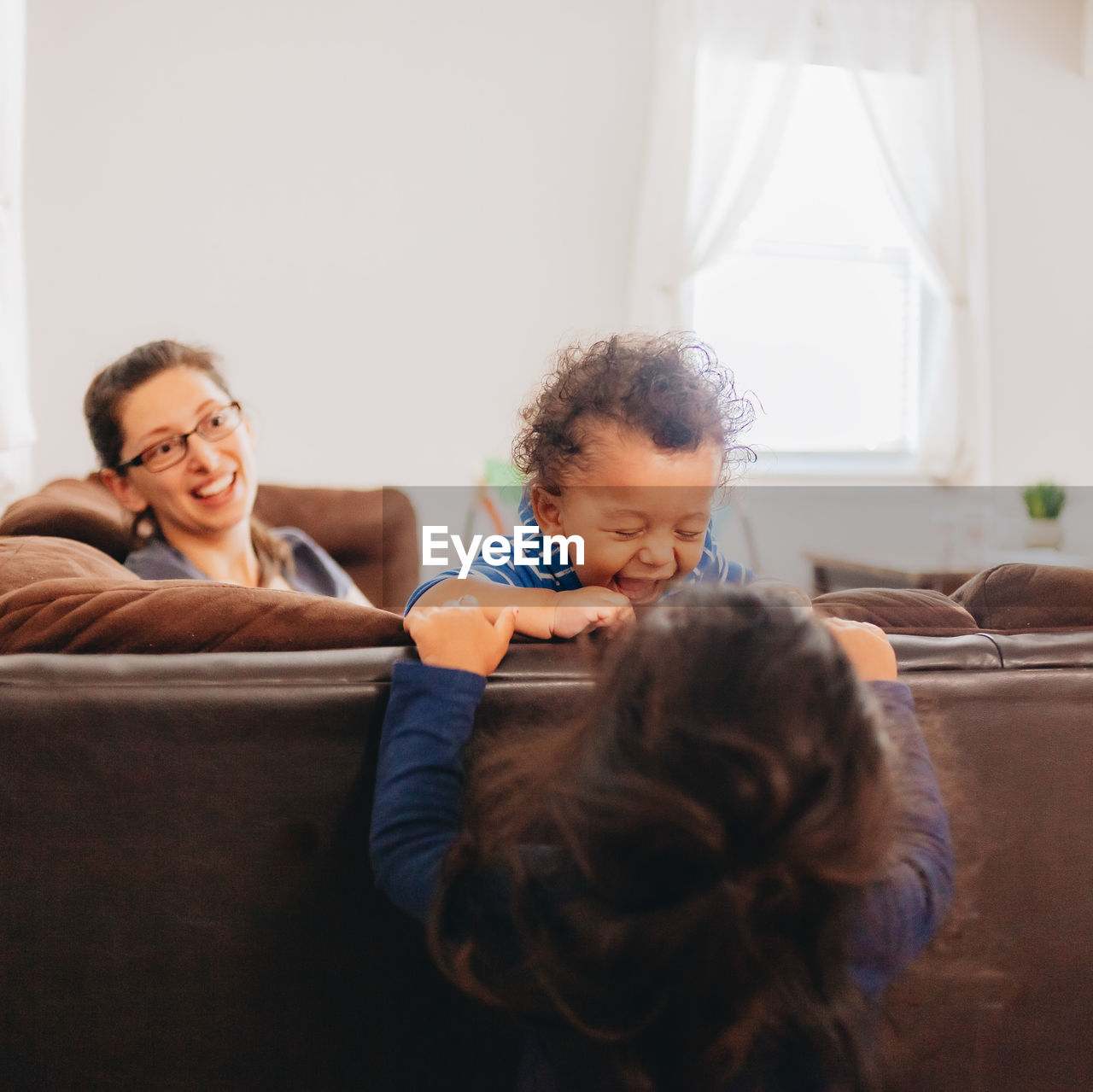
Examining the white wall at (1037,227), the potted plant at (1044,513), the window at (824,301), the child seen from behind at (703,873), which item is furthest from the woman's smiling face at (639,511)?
the white wall at (1037,227)

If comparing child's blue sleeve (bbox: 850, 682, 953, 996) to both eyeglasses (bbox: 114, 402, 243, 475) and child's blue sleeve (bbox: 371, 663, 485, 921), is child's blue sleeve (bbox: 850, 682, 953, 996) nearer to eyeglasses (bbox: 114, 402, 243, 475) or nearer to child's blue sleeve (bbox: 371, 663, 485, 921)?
child's blue sleeve (bbox: 371, 663, 485, 921)

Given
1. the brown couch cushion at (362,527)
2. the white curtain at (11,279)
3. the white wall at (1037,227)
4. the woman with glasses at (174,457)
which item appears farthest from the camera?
the white wall at (1037,227)

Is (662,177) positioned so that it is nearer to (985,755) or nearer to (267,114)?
(267,114)

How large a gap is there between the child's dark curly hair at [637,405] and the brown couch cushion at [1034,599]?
0.39 meters

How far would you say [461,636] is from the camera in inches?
31.0

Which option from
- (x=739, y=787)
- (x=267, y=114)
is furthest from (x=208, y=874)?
(x=267, y=114)

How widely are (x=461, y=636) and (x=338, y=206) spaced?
3133 mm

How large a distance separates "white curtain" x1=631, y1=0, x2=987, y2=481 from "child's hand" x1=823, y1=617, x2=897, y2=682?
2.92 meters

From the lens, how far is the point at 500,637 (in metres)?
0.81

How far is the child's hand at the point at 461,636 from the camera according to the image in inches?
30.5

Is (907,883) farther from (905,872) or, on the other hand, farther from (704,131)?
(704,131)

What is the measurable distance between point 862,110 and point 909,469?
5.29 ft

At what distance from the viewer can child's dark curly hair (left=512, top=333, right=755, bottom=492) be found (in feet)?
3.87

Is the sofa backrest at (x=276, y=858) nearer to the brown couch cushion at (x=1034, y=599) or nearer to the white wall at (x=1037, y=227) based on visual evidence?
the brown couch cushion at (x=1034, y=599)
